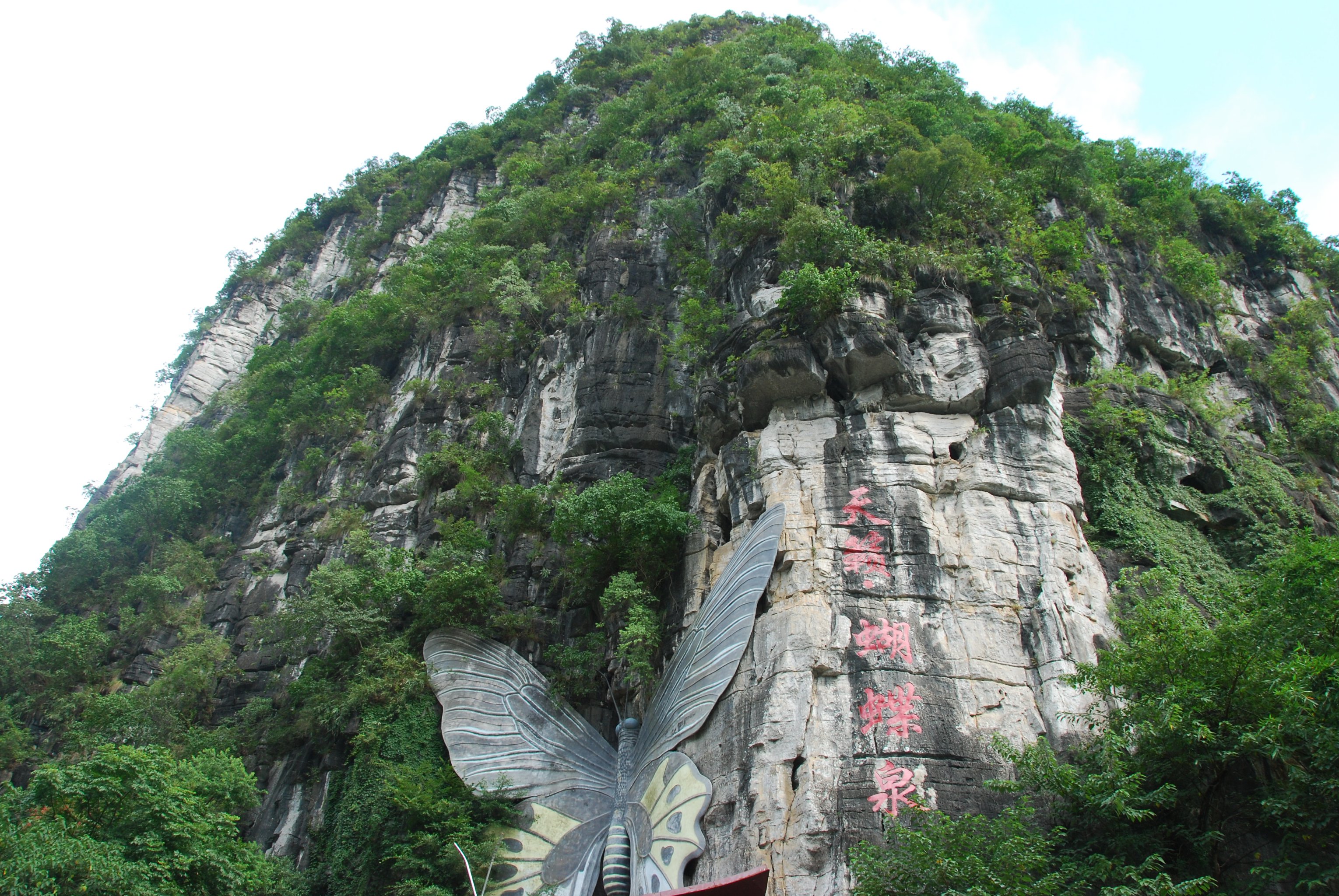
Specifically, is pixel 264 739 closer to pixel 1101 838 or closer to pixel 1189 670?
pixel 1101 838

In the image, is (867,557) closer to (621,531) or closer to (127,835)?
(621,531)

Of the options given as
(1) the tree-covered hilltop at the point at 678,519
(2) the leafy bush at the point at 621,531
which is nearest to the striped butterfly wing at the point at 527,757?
(1) the tree-covered hilltop at the point at 678,519

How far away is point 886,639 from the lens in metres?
11.3

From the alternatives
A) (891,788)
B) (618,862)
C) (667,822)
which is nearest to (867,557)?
(891,788)

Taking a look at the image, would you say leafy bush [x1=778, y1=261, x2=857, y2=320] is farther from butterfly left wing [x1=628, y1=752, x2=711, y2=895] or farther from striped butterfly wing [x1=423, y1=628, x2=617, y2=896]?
striped butterfly wing [x1=423, y1=628, x2=617, y2=896]

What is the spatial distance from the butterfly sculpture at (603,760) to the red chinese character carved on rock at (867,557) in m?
0.99

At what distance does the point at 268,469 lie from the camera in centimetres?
2638

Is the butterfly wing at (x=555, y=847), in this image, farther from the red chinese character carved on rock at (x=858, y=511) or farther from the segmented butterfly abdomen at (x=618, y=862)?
the red chinese character carved on rock at (x=858, y=511)

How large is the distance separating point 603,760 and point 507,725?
5.31ft

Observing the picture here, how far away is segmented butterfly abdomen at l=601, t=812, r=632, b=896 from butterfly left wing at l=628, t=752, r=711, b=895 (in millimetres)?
151

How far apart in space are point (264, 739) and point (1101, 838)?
560 inches

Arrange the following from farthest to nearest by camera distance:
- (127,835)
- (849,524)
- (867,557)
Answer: (849,524), (867,557), (127,835)

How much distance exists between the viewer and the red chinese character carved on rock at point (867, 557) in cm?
1198

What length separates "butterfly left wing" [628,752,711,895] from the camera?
35.4 feet
